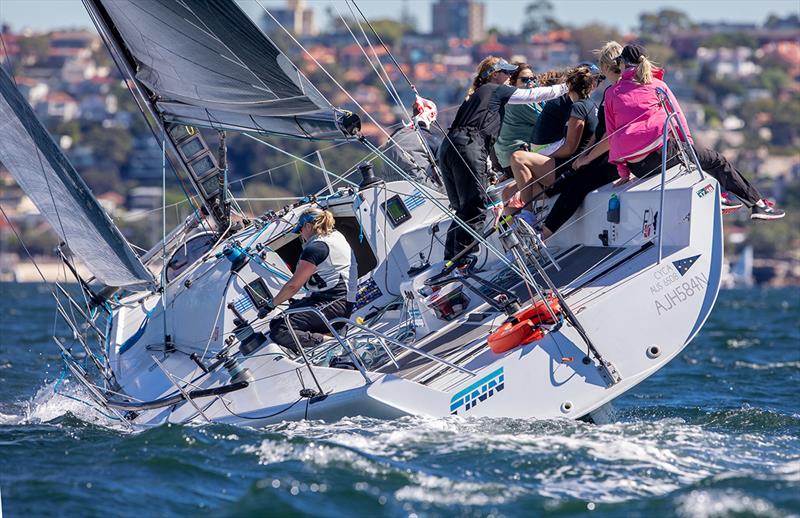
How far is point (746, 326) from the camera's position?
19062 mm

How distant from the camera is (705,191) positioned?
7332 millimetres

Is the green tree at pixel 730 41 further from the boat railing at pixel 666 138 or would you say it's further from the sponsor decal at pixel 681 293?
the sponsor decal at pixel 681 293

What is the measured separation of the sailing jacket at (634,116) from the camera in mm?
7555

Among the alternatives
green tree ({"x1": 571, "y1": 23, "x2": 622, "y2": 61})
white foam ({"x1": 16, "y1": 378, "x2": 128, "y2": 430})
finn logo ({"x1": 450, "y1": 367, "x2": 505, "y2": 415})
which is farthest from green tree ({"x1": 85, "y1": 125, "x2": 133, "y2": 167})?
finn logo ({"x1": 450, "y1": 367, "x2": 505, "y2": 415})

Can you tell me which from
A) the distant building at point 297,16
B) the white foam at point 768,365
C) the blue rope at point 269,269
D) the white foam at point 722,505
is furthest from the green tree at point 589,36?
the white foam at point 722,505

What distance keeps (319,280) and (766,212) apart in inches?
106

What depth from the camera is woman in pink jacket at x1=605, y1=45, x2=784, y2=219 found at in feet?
24.8

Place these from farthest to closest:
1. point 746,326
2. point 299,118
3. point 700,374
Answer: point 746,326
point 700,374
point 299,118

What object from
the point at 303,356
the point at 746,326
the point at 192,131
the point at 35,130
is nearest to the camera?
the point at 303,356

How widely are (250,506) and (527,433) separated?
5.41 ft

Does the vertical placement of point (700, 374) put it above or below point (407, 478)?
below

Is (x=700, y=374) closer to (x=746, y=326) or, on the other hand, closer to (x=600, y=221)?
(x=600, y=221)

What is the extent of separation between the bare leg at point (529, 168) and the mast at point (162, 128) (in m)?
2.52

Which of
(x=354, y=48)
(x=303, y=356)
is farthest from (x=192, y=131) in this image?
(x=354, y=48)
